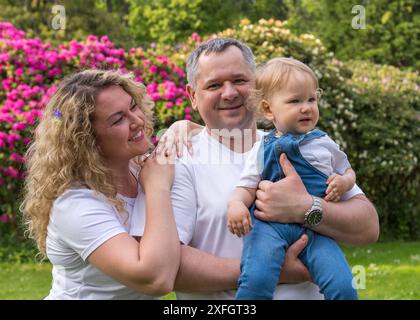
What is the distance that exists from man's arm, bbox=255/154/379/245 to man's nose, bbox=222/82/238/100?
369 mm

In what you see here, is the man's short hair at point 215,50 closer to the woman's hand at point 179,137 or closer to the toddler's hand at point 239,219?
the woman's hand at point 179,137

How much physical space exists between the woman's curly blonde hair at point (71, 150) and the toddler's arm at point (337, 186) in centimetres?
85

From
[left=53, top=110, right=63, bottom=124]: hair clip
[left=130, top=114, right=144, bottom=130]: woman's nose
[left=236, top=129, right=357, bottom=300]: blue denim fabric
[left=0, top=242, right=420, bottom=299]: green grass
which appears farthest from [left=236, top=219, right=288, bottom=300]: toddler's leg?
[left=0, top=242, right=420, bottom=299]: green grass

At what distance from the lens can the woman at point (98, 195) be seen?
8.64ft

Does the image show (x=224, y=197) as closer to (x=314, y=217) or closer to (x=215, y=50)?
(x=314, y=217)

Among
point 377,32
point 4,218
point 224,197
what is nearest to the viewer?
point 224,197

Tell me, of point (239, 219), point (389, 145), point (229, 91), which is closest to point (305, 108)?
point (229, 91)

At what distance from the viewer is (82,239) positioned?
8.75 ft

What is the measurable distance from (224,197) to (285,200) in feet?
0.89

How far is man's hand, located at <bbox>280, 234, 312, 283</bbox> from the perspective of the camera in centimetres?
275

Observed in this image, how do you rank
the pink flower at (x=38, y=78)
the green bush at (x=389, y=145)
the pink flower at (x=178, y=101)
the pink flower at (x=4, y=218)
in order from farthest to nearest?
the green bush at (x=389, y=145) < the pink flower at (x=4, y=218) < the pink flower at (x=38, y=78) < the pink flower at (x=178, y=101)

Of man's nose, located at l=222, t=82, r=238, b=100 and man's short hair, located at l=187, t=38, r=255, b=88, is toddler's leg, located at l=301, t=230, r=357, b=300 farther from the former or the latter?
man's short hair, located at l=187, t=38, r=255, b=88

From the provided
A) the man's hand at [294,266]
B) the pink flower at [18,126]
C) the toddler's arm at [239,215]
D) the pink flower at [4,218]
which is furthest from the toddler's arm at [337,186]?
the pink flower at [4,218]
